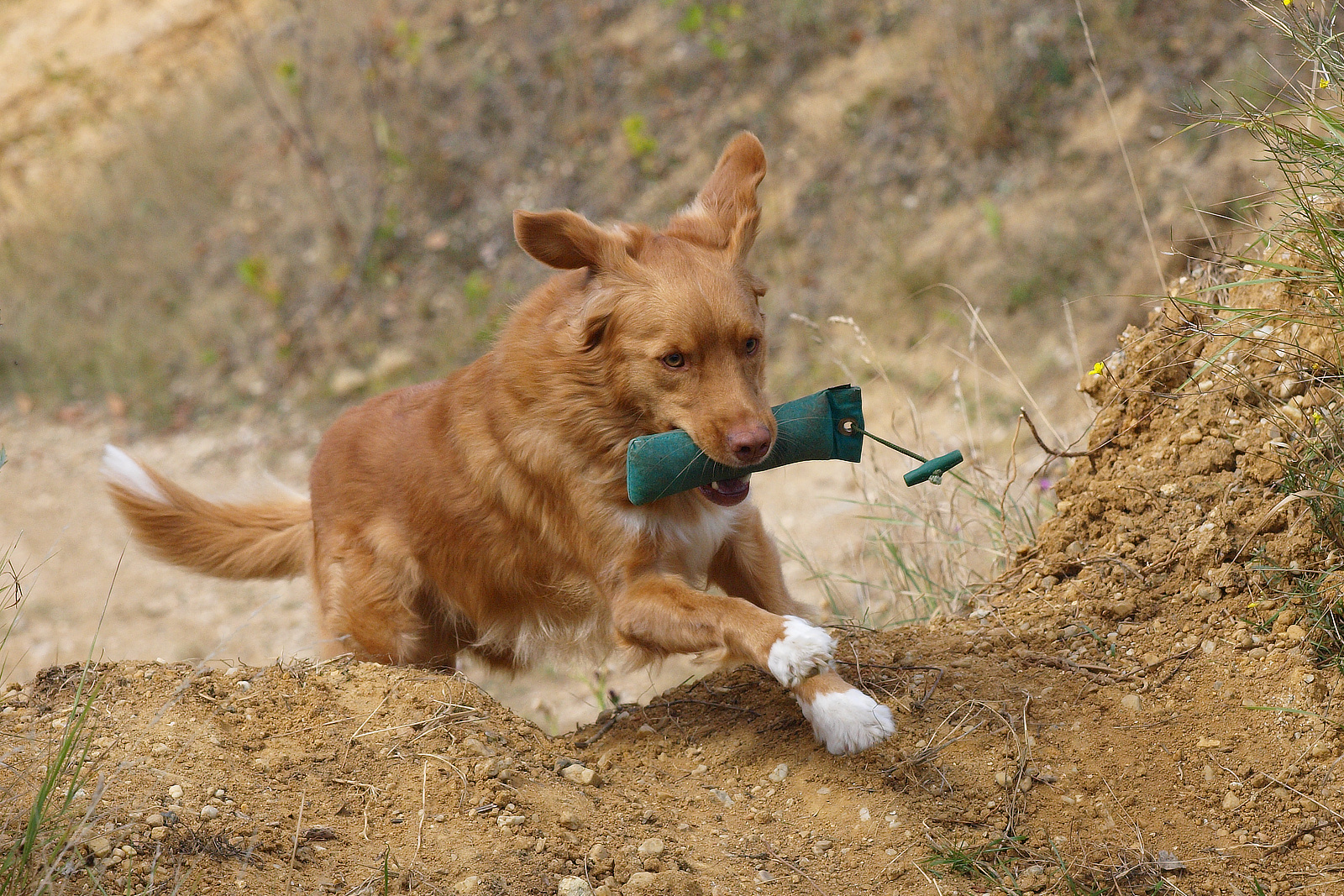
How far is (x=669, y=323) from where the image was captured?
352cm

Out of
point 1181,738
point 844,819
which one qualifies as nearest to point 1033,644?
point 1181,738

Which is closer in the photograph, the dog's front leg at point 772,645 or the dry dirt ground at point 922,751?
the dry dirt ground at point 922,751

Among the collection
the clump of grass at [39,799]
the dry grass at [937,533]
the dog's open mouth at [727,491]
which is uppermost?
the clump of grass at [39,799]

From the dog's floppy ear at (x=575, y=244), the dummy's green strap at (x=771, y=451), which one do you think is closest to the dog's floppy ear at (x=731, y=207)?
the dog's floppy ear at (x=575, y=244)

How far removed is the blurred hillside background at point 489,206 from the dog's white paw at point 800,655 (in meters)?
2.24

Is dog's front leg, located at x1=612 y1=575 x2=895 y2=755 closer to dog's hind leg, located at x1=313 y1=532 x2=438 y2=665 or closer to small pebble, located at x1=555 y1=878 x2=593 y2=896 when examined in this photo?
small pebble, located at x1=555 y1=878 x2=593 y2=896

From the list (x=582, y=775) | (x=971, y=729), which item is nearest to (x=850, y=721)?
(x=971, y=729)

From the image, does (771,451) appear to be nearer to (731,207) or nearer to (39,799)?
(731,207)

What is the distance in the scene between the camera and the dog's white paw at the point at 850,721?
302 centimetres

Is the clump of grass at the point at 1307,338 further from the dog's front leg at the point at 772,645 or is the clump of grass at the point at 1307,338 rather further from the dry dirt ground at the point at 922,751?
the dog's front leg at the point at 772,645

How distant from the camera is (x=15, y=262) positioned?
500 inches

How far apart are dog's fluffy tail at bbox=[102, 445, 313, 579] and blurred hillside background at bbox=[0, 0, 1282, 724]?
2.36 meters

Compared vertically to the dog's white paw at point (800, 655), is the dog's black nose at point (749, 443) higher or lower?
higher

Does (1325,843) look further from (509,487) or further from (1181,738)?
(509,487)
